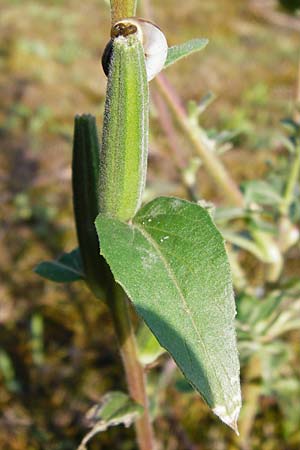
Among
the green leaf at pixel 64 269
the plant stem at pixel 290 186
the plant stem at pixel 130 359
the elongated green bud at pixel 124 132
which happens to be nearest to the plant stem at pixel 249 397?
the plant stem at pixel 290 186

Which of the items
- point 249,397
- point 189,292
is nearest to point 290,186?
point 249,397

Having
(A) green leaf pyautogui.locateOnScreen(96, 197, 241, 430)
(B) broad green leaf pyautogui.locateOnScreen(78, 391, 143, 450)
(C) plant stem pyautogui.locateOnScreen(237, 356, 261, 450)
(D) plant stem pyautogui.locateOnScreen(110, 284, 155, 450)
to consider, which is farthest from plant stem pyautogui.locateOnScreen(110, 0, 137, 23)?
(C) plant stem pyautogui.locateOnScreen(237, 356, 261, 450)

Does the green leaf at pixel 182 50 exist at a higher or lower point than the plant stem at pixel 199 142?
higher

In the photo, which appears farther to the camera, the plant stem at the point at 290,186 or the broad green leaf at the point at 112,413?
the plant stem at the point at 290,186

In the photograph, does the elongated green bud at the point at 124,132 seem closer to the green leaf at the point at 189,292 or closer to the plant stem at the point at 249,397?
the green leaf at the point at 189,292

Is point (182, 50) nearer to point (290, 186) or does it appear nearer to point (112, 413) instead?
point (112, 413)

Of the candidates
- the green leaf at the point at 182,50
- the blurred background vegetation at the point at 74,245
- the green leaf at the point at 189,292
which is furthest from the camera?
the blurred background vegetation at the point at 74,245

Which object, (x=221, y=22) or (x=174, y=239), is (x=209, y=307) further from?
(x=221, y=22)
